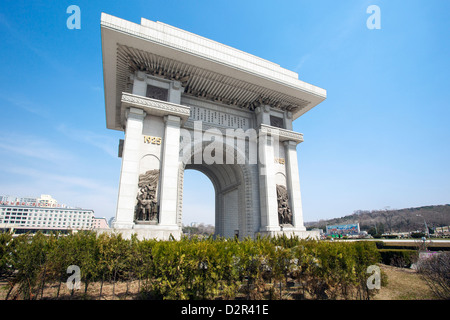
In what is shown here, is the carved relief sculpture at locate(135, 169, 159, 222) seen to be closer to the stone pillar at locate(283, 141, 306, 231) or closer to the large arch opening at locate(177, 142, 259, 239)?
the large arch opening at locate(177, 142, 259, 239)

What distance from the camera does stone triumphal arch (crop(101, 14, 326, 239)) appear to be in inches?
481

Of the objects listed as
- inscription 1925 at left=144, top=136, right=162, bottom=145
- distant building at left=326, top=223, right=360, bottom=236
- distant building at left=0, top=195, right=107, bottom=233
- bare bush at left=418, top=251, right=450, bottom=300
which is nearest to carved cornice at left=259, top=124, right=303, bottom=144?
inscription 1925 at left=144, top=136, right=162, bottom=145

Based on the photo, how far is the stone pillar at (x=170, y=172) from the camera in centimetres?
1227

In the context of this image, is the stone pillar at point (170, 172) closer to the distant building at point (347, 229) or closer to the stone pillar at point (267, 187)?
the stone pillar at point (267, 187)

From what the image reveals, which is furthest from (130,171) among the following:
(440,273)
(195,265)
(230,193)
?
(440,273)

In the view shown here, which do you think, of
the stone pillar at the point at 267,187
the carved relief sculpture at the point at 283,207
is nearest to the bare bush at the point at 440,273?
the stone pillar at the point at 267,187

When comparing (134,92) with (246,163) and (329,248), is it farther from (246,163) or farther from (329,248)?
(329,248)

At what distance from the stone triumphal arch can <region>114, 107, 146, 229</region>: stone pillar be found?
0.05 m

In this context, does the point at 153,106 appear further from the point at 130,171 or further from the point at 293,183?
the point at 293,183

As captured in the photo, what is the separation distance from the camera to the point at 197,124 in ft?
51.3

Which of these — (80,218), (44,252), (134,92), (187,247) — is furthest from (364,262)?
(80,218)

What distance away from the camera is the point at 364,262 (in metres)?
6.48

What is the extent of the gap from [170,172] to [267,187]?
6785mm
